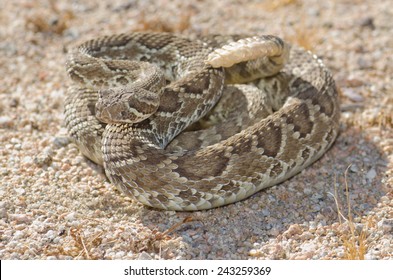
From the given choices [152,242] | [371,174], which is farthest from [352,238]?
[152,242]

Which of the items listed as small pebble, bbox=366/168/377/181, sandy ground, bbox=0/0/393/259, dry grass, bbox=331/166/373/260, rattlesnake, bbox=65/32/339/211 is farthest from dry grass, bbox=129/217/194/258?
small pebble, bbox=366/168/377/181

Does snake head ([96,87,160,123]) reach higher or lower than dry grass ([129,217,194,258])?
higher

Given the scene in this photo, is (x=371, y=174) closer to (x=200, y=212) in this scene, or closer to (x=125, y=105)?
(x=200, y=212)

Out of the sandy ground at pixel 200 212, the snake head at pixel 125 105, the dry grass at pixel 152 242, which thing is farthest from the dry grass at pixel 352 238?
the snake head at pixel 125 105

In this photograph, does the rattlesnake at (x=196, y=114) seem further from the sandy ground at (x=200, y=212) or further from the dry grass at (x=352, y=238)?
the dry grass at (x=352, y=238)

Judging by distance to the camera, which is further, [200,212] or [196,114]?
[196,114]

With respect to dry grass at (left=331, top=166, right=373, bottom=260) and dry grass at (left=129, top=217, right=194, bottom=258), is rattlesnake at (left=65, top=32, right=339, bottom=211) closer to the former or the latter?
dry grass at (left=129, top=217, right=194, bottom=258)
